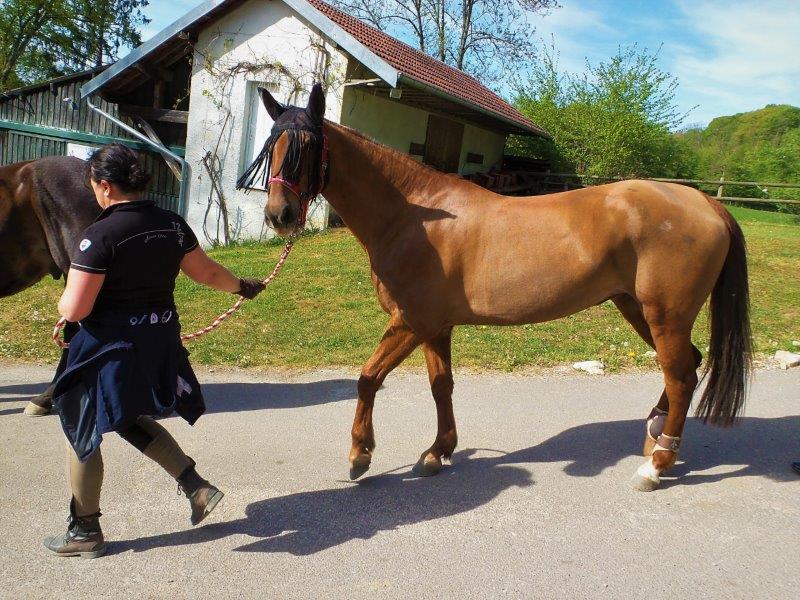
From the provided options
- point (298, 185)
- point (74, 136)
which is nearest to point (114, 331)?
point (298, 185)

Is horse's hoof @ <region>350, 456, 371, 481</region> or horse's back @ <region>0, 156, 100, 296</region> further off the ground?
horse's back @ <region>0, 156, 100, 296</region>

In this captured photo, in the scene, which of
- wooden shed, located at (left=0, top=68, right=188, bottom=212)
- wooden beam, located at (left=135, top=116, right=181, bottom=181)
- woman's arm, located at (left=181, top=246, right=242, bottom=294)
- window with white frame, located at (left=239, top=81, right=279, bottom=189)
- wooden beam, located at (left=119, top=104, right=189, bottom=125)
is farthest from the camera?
wooden shed, located at (left=0, top=68, right=188, bottom=212)

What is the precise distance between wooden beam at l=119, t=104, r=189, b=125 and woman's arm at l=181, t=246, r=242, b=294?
11.2 metres

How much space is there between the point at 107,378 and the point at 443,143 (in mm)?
13596

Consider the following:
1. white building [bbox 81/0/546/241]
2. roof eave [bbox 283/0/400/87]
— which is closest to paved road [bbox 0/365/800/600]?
roof eave [bbox 283/0/400/87]

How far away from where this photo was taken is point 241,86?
1273 cm

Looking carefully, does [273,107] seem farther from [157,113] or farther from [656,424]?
[157,113]

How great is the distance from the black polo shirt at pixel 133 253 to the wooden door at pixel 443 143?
467 inches

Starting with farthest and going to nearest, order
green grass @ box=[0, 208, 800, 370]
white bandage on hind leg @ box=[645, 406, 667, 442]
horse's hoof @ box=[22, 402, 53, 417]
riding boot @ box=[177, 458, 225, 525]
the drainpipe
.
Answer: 1. the drainpipe
2. green grass @ box=[0, 208, 800, 370]
3. horse's hoof @ box=[22, 402, 53, 417]
4. white bandage on hind leg @ box=[645, 406, 667, 442]
5. riding boot @ box=[177, 458, 225, 525]

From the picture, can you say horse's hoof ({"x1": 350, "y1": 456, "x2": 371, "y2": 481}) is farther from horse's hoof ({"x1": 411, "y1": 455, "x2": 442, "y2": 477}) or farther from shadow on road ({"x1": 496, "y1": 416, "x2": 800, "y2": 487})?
shadow on road ({"x1": 496, "y1": 416, "x2": 800, "y2": 487})

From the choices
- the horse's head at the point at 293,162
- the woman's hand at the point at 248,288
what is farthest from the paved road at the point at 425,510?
the horse's head at the point at 293,162

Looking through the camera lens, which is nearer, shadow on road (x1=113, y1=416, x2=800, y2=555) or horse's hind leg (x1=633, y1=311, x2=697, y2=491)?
shadow on road (x1=113, y1=416, x2=800, y2=555)

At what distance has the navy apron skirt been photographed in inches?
110

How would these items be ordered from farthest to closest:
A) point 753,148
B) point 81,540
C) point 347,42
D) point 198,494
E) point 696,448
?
point 753,148 < point 347,42 < point 696,448 < point 198,494 < point 81,540
